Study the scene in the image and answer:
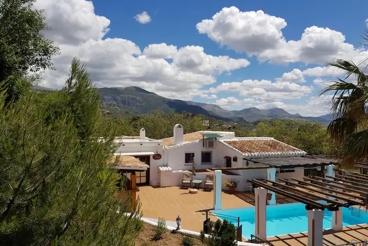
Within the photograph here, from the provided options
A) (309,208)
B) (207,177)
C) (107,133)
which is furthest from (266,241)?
(207,177)

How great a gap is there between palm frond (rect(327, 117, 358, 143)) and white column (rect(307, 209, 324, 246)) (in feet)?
17.5

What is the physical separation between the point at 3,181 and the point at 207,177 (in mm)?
20488

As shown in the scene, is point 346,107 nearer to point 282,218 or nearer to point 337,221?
point 337,221

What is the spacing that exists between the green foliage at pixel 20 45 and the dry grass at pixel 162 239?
6.75 meters

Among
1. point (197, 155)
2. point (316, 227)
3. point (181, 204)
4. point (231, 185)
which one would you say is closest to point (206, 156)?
point (197, 155)

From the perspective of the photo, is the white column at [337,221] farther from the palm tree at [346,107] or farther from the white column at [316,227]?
the palm tree at [346,107]

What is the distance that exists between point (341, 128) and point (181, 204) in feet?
45.7

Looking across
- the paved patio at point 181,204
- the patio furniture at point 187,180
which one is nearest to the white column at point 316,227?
the paved patio at point 181,204

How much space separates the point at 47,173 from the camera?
4691 millimetres

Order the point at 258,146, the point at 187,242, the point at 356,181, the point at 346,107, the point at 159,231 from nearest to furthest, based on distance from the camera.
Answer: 1. the point at 346,107
2. the point at 187,242
3. the point at 159,231
4. the point at 356,181
5. the point at 258,146

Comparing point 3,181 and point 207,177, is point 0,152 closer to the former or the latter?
point 3,181

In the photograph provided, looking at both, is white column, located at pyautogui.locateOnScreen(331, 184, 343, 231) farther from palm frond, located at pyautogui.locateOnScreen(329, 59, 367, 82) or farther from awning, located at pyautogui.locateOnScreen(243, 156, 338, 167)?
palm frond, located at pyautogui.locateOnScreen(329, 59, 367, 82)

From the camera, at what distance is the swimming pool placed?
664 inches

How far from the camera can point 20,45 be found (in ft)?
37.7
